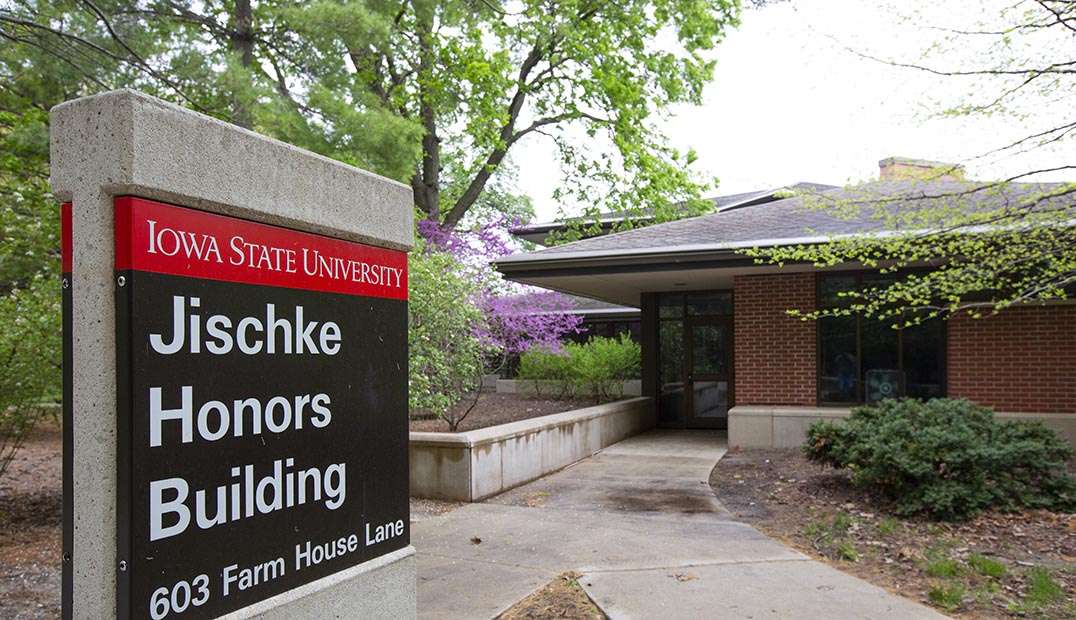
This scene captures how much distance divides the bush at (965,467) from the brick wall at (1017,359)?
393 centimetres

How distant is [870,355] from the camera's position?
11.9 meters

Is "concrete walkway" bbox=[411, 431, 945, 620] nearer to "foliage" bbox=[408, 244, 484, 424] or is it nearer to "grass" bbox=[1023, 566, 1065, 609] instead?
"grass" bbox=[1023, 566, 1065, 609]

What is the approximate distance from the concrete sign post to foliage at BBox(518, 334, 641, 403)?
11.7 metres

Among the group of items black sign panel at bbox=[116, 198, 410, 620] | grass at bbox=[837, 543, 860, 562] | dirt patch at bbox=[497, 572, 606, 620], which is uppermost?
black sign panel at bbox=[116, 198, 410, 620]

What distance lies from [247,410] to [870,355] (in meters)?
11.0

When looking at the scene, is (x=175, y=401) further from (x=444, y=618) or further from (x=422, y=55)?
(x=422, y=55)

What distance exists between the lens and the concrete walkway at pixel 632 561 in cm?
479

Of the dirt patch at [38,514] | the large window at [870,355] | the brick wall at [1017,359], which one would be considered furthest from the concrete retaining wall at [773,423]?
the dirt patch at [38,514]

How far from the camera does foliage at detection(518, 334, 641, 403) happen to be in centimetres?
1505

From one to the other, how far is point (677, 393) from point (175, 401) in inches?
547

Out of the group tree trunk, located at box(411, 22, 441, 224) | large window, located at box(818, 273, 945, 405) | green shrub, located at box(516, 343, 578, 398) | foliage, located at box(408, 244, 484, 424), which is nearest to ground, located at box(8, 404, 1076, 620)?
foliage, located at box(408, 244, 484, 424)

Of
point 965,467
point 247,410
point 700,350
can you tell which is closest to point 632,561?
point 965,467

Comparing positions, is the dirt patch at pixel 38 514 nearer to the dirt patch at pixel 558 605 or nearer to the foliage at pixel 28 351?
the foliage at pixel 28 351

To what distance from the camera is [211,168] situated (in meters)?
2.59
